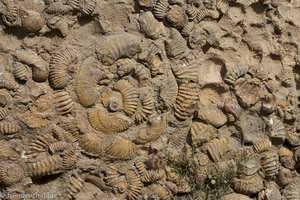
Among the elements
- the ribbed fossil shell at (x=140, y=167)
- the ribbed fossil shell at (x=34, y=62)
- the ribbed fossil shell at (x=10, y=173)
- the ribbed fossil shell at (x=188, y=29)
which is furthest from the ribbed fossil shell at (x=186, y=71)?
the ribbed fossil shell at (x=10, y=173)

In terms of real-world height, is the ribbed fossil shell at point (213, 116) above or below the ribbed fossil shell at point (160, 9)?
below

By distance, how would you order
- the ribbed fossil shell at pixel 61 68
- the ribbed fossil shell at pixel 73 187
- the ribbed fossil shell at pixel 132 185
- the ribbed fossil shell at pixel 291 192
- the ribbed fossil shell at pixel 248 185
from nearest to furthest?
the ribbed fossil shell at pixel 61 68, the ribbed fossil shell at pixel 73 187, the ribbed fossil shell at pixel 132 185, the ribbed fossil shell at pixel 248 185, the ribbed fossil shell at pixel 291 192

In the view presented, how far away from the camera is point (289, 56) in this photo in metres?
3.57

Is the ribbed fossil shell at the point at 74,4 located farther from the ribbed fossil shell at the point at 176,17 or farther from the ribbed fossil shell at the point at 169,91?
the ribbed fossil shell at the point at 169,91

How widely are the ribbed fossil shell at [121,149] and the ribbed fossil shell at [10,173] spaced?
46 cm

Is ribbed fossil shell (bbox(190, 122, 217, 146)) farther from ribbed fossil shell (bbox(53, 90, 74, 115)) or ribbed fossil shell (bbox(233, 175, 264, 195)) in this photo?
ribbed fossil shell (bbox(53, 90, 74, 115))

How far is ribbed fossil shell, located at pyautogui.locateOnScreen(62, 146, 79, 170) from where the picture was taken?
9.95 ft

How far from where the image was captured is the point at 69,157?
3041mm

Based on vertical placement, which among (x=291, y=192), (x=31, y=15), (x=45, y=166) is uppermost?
(x=31, y=15)

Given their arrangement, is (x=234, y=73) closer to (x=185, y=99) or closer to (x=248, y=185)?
(x=185, y=99)

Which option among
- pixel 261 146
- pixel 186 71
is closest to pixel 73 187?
pixel 186 71

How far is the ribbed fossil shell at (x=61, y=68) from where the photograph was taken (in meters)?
2.97

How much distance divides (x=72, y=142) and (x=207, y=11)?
1.05 metres

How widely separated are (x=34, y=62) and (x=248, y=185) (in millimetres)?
1417
